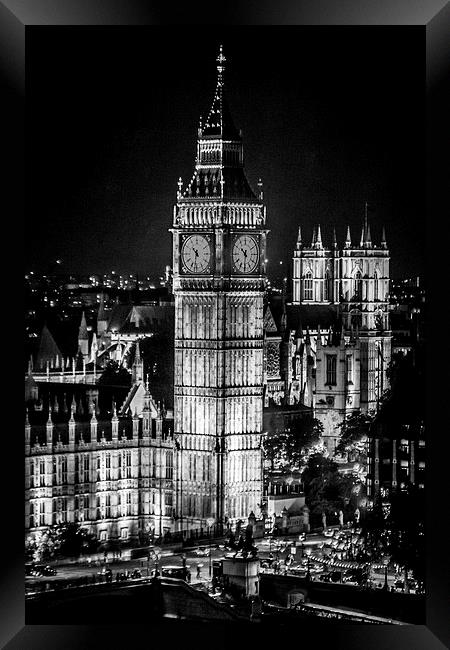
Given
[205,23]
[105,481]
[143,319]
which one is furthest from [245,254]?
[205,23]

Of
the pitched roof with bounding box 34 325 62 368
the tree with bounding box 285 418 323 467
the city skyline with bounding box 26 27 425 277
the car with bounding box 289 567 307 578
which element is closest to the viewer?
the city skyline with bounding box 26 27 425 277

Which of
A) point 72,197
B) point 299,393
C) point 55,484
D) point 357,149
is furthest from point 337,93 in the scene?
point 299,393

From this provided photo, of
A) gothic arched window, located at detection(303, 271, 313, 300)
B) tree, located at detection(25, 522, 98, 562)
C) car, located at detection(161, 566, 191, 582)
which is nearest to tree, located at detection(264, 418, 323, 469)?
gothic arched window, located at detection(303, 271, 313, 300)

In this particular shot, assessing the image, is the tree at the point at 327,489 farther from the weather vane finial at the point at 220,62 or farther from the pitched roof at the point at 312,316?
the weather vane finial at the point at 220,62

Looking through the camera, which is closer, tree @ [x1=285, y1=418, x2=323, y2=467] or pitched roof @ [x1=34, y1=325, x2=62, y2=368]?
pitched roof @ [x1=34, y1=325, x2=62, y2=368]

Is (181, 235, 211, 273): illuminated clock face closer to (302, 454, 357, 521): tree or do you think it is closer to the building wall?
the building wall

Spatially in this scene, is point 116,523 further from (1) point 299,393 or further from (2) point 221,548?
(1) point 299,393
